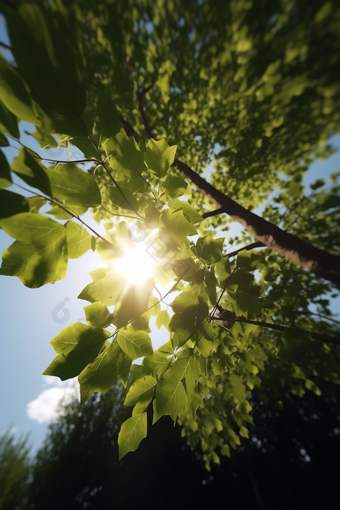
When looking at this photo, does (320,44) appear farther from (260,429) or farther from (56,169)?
(260,429)

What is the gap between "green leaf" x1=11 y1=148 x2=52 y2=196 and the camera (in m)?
0.51

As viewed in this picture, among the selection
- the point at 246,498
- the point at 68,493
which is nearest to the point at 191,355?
the point at 68,493

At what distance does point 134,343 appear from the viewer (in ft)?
2.85

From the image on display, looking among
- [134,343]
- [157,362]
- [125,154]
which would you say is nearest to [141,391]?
[157,362]

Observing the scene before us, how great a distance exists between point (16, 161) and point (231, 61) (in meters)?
2.86

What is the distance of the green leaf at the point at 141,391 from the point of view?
0.94 metres

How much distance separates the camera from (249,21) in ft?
3.92

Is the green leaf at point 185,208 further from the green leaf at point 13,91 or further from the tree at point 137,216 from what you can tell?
the green leaf at point 13,91

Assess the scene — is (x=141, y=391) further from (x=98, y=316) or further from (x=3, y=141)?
(x=3, y=141)

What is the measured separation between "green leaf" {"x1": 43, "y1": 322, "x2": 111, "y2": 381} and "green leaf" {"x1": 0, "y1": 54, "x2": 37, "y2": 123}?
2.24 ft

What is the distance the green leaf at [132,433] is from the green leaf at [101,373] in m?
0.19

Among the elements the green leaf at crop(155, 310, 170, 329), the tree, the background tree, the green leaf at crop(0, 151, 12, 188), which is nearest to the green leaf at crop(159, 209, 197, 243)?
the tree

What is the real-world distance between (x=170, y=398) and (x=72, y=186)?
2.90 ft

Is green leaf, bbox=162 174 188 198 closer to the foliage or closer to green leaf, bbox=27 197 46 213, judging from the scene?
green leaf, bbox=27 197 46 213
